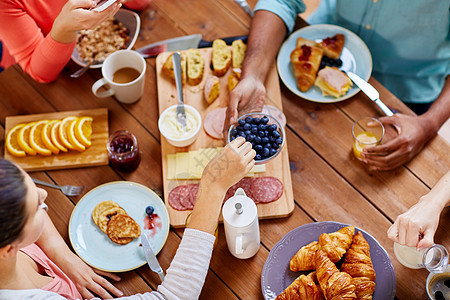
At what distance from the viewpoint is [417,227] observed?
1.35 m

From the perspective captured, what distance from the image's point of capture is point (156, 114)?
1.82 m

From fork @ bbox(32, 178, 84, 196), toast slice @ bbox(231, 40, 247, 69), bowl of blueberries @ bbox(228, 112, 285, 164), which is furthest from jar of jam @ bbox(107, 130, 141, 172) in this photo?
toast slice @ bbox(231, 40, 247, 69)

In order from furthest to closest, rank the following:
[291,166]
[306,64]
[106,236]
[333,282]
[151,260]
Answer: [306,64]
[291,166]
[106,236]
[151,260]
[333,282]

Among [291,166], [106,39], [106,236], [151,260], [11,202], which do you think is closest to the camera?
[11,202]

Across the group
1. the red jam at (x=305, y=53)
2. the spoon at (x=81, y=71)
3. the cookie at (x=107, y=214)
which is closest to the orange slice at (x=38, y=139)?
the spoon at (x=81, y=71)

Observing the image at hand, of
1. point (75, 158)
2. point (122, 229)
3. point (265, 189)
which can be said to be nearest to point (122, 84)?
point (75, 158)

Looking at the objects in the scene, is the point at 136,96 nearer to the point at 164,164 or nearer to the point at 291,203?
the point at 164,164

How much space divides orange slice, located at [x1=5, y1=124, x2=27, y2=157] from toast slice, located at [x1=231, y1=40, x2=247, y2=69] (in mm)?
865

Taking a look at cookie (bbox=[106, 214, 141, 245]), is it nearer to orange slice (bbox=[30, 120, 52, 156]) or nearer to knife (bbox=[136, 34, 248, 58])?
→ orange slice (bbox=[30, 120, 52, 156])

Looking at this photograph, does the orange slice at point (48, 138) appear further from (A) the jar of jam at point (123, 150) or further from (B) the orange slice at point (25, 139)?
(A) the jar of jam at point (123, 150)

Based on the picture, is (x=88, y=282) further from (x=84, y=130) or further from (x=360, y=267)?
(x=360, y=267)

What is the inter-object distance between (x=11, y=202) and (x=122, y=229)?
22.0 inches

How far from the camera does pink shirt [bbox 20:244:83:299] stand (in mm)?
1374

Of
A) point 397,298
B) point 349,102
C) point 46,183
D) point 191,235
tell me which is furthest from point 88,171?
point 397,298
